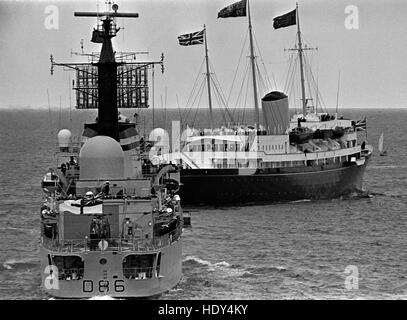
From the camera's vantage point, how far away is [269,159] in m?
70.2

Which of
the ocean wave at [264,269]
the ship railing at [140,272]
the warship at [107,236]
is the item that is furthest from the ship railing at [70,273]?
the ocean wave at [264,269]

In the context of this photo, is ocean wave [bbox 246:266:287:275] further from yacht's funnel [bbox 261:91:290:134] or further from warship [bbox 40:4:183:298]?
yacht's funnel [bbox 261:91:290:134]

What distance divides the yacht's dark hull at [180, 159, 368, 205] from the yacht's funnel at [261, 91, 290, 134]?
500 cm

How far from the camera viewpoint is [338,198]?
7338cm

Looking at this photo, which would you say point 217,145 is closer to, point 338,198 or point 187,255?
point 338,198

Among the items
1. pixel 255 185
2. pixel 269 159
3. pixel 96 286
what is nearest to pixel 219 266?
pixel 96 286

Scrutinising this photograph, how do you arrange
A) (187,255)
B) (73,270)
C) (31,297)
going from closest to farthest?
(73,270), (31,297), (187,255)

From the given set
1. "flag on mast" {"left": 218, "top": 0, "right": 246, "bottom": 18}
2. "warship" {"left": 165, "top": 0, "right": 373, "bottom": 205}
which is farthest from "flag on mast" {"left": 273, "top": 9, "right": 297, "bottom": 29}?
"flag on mast" {"left": 218, "top": 0, "right": 246, "bottom": 18}

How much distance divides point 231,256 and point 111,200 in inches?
520

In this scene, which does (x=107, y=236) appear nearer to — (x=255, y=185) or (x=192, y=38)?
(x=255, y=185)

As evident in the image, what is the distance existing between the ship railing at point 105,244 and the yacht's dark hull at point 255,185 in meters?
31.0

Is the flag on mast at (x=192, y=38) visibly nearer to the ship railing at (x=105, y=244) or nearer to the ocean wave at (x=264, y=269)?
the ocean wave at (x=264, y=269)

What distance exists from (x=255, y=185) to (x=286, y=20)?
16.5m
